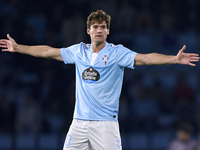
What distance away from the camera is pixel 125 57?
5285 millimetres

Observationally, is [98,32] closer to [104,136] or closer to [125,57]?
[125,57]

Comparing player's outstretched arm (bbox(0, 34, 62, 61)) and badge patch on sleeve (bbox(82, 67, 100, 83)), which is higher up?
player's outstretched arm (bbox(0, 34, 62, 61))

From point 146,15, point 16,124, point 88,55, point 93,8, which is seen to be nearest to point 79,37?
point 93,8

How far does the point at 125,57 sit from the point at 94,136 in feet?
3.36

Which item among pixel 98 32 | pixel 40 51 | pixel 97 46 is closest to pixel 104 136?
pixel 97 46

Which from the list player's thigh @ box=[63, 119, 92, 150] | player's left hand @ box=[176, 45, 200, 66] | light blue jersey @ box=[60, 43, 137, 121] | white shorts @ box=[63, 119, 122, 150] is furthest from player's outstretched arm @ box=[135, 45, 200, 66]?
player's thigh @ box=[63, 119, 92, 150]

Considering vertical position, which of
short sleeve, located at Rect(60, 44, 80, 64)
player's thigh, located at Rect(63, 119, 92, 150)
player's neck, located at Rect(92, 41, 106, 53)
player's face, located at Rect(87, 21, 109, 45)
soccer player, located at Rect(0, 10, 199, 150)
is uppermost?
player's face, located at Rect(87, 21, 109, 45)

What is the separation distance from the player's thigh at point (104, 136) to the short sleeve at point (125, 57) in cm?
73

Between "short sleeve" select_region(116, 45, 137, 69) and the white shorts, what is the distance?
72 centimetres

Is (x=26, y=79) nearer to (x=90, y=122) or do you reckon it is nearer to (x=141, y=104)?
(x=141, y=104)

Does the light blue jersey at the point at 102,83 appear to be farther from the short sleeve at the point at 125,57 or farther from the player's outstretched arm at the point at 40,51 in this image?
the player's outstretched arm at the point at 40,51

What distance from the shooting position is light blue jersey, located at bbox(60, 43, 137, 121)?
5262mm

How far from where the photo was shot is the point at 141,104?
1080 cm

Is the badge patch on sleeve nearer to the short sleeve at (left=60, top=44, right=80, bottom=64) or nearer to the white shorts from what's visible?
the short sleeve at (left=60, top=44, right=80, bottom=64)
